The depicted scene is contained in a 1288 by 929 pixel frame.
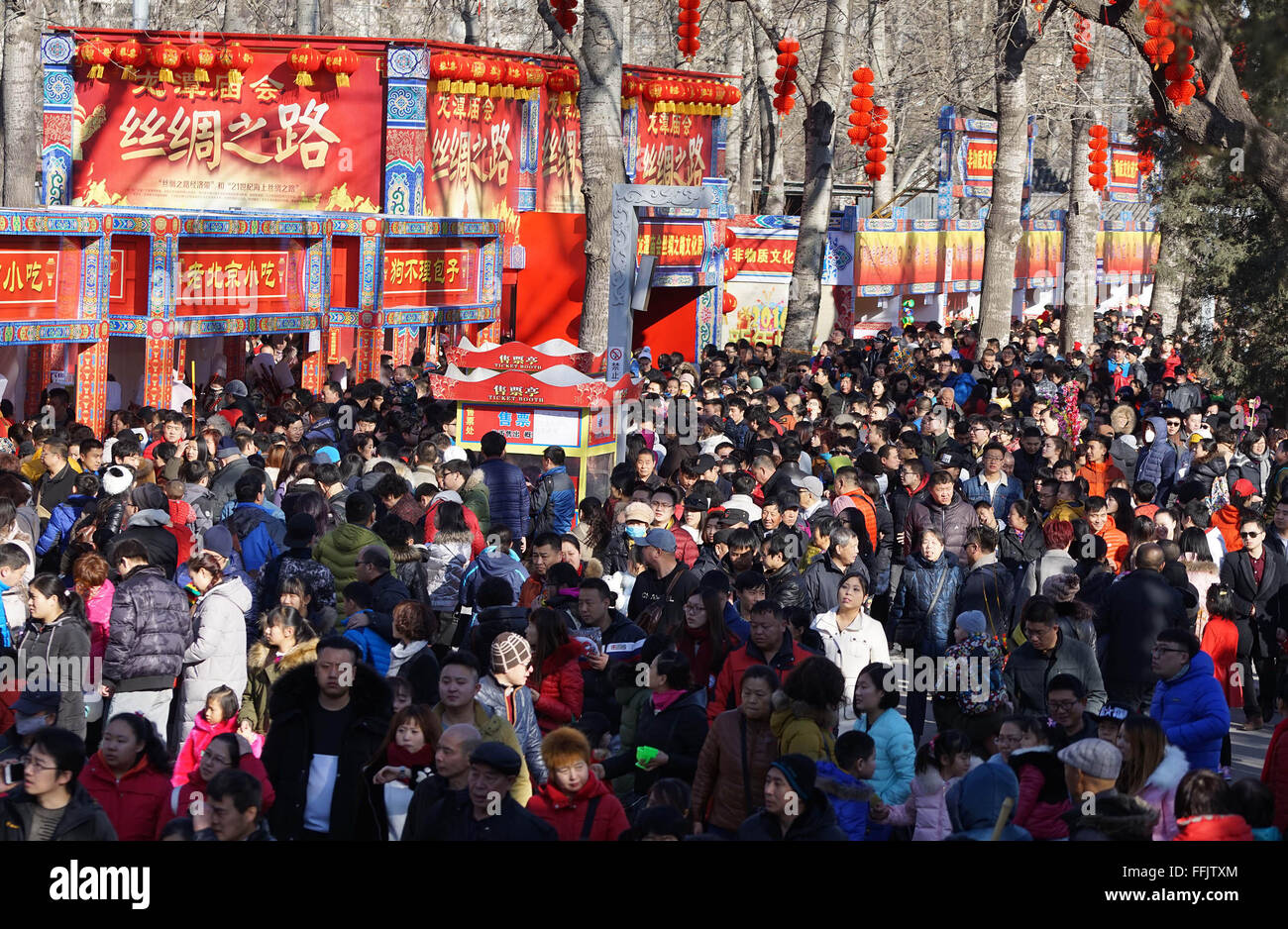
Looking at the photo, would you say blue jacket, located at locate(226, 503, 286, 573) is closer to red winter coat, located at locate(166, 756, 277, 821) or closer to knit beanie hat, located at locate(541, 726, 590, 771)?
red winter coat, located at locate(166, 756, 277, 821)

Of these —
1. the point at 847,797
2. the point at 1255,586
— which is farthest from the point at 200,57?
the point at 847,797

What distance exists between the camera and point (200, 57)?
22.7 metres

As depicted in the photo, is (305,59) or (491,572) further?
(305,59)

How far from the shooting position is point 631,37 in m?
55.8

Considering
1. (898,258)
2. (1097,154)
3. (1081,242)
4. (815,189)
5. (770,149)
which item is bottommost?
(898,258)

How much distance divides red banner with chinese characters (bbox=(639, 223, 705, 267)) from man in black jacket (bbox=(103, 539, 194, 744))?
16.9m

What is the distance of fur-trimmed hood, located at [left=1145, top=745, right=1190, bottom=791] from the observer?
20.3 ft

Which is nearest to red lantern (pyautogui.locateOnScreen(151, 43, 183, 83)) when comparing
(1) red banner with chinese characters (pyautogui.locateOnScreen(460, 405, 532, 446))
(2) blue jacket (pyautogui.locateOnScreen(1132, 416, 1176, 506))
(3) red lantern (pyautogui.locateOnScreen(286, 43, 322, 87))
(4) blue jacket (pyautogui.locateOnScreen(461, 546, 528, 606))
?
(3) red lantern (pyautogui.locateOnScreen(286, 43, 322, 87))

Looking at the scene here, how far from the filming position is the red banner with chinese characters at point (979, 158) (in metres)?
37.2

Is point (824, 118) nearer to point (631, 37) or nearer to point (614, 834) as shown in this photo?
point (614, 834)

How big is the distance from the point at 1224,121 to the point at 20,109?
13.9 meters

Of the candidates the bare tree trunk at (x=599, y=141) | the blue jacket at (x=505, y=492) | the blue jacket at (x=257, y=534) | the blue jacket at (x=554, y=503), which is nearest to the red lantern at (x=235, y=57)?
the bare tree trunk at (x=599, y=141)

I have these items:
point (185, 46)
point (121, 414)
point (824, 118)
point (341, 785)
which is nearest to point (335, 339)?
point (185, 46)

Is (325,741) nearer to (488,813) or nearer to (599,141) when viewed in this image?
(488,813)
